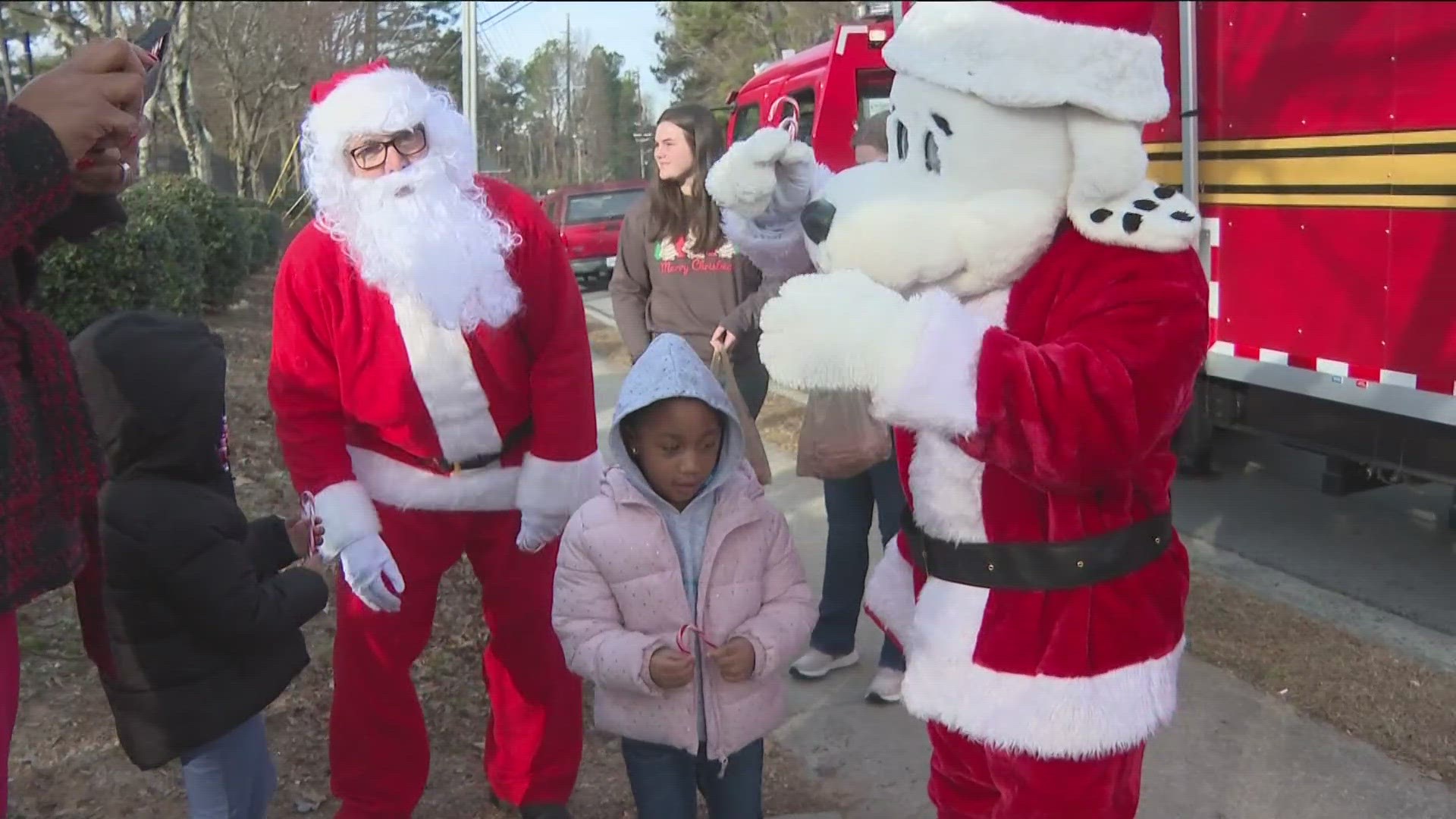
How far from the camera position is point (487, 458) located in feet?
9.36

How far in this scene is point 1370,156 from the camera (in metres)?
4.08

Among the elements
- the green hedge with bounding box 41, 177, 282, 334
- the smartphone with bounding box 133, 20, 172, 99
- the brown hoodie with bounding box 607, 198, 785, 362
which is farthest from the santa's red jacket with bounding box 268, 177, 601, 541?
the brown hoodie with bounding box 607, 198, 785, 362

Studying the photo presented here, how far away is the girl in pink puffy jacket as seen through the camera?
2.35 meters

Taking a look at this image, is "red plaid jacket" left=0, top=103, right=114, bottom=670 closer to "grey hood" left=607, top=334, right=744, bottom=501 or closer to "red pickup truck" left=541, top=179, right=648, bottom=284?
"grey hood" left=607, top=334, right=744, bottom=501

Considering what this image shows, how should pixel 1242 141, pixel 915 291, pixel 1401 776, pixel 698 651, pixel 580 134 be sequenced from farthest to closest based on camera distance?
pixel 580 134 < pixel 1242 141 < pixel 1401 776 < pixel 698 651 < pixel 915 291

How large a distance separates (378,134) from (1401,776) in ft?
10.2

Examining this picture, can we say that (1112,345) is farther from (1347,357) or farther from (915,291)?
(1347,357)

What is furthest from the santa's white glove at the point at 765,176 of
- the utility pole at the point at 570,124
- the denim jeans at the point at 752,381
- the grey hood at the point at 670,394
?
the utility pole at the point at 570,124

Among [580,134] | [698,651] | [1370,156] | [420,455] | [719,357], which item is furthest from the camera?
[580,134]

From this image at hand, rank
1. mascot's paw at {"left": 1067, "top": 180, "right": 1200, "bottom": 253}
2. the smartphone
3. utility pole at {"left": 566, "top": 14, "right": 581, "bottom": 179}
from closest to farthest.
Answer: mascot's paw at {"left": 1067, "top": 180, "right": 1200, "bottom": 253}
the smartphone
utility pole at {"left": 566, "top": 14, "right": 581, "bottom": 179}

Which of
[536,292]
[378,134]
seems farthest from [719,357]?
[378,134]

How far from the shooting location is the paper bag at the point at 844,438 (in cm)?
338

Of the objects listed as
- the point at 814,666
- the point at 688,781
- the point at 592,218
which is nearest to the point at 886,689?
the point at 814,666

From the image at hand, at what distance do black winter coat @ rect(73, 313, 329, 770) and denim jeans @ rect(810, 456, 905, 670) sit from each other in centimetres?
180
